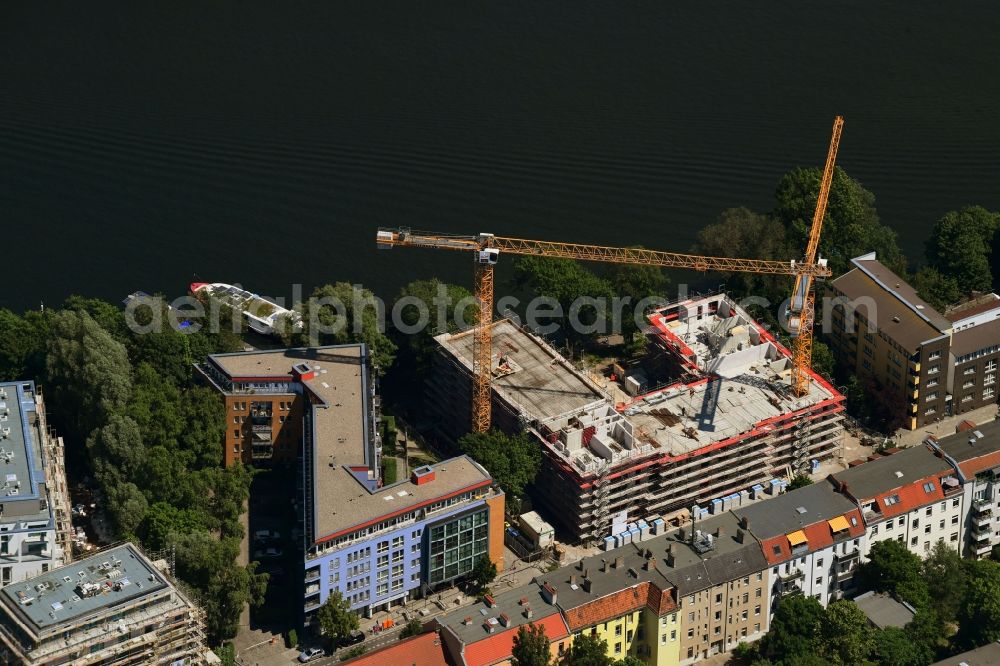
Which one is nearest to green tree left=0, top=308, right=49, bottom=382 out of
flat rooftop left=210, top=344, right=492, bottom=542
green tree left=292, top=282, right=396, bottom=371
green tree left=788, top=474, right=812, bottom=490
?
flat rooftop left=210, top=344, right=492, bottom=542

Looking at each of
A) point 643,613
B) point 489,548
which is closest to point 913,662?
point 643,613

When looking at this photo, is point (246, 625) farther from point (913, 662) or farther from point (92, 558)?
point (913, 662)

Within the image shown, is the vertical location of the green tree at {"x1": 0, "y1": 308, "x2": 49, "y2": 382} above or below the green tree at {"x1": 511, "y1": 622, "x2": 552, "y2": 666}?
above

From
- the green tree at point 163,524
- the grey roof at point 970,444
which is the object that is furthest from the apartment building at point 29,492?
the grey roof at point 970,444

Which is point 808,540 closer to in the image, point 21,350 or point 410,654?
point 410,654

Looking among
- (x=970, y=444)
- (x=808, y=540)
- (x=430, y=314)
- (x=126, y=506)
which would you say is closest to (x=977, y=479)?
(x=970, y=444)

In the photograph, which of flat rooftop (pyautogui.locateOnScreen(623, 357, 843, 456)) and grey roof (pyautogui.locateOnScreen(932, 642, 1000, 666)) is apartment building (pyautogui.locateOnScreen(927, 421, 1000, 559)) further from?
grey roof (pyautogui.locateOnScreen(932, 642, 1000, 666))

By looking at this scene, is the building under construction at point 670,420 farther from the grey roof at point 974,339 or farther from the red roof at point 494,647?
the red roof at point 494,647
